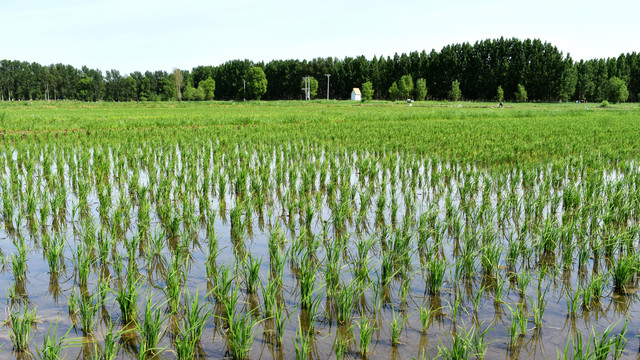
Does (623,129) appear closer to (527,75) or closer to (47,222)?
(47,222)

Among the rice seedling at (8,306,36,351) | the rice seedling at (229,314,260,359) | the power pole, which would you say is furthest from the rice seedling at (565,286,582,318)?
the power pole

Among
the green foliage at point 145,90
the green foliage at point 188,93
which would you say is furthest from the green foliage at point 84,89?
the green foliage at point 188,93

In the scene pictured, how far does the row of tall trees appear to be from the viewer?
73562 mm

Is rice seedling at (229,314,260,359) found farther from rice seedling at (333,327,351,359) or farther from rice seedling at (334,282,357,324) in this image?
rice seedling at (334,282,357,324)

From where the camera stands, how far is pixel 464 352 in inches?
106

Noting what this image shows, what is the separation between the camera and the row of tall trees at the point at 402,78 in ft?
241

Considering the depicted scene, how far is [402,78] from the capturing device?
2977 inches

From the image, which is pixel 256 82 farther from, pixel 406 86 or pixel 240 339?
pixel 240 339

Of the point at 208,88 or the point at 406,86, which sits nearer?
the point at 406,86

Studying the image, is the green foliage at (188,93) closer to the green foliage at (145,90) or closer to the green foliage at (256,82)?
the green foliage at (145,90)

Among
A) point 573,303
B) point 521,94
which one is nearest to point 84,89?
point 521,94

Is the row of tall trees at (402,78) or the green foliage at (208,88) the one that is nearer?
the row of tall trees at (402,78)

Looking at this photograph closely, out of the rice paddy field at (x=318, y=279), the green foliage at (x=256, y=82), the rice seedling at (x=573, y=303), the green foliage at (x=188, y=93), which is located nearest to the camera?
the rice paddy field at (x=318, y=279)

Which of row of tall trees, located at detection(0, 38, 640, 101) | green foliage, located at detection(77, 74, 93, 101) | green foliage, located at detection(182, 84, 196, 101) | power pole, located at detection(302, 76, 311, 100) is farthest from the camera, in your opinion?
green foliage, located at detection(77, 74, 93, 101)
